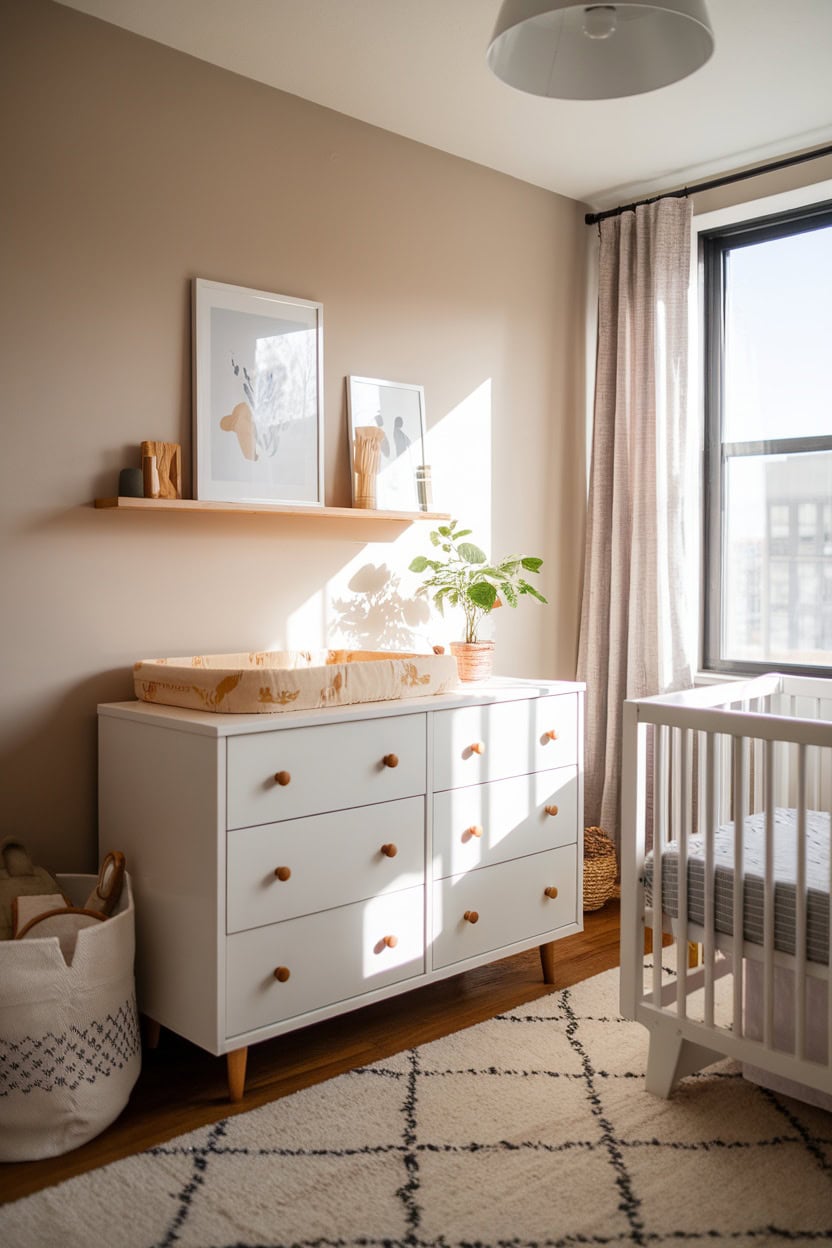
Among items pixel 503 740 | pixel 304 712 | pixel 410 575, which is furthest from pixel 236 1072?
pixel 410 575

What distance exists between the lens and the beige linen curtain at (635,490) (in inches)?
132

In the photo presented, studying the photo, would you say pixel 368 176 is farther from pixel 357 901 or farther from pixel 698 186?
pixel 357 901

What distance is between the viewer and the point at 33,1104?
188cm

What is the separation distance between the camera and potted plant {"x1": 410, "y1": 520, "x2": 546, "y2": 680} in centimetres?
298

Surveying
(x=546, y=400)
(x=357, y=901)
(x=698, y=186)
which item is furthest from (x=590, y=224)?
(x=357, y=901)

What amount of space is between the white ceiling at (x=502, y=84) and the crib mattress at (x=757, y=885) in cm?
188

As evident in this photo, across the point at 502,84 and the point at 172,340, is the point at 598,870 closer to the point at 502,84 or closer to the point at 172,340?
the point at 172,340

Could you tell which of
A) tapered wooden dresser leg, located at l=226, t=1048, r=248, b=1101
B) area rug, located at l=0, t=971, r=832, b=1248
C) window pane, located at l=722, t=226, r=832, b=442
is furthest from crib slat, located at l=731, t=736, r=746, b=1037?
window pane, located at l=722, t=226, r=832, b=442

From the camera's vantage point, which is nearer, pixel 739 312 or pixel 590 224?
pixel 739 312

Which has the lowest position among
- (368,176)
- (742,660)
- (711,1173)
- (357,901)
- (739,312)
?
(711,1173)

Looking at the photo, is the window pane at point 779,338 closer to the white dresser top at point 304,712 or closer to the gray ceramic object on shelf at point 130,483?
the white dresser top at point 304,712

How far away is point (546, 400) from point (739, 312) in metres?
0.69

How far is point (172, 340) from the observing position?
2568 mm

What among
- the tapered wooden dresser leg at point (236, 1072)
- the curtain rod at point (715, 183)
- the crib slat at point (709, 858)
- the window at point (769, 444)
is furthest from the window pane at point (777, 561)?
the tapered wooden dresser leg at point (236, 1072)
